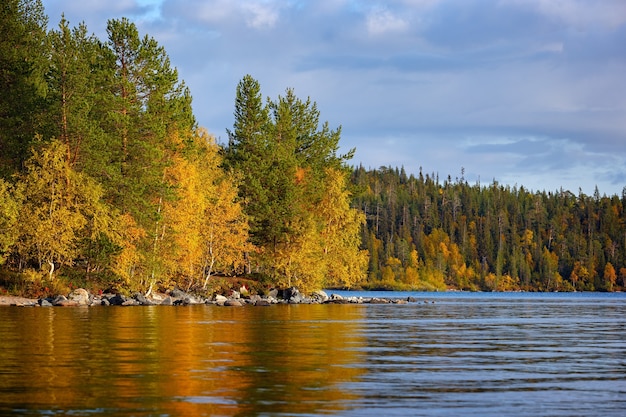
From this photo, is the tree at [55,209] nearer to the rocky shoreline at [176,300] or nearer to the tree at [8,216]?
the tree at [8,216]

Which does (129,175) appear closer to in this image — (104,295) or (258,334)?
(104,295)

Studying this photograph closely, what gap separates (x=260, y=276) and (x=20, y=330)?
181 feet

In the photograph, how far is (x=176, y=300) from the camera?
2707 inches

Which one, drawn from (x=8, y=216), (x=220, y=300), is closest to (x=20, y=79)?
(x=8, y=216)

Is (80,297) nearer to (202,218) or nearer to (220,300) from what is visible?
(220,300)

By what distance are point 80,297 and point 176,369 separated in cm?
4217

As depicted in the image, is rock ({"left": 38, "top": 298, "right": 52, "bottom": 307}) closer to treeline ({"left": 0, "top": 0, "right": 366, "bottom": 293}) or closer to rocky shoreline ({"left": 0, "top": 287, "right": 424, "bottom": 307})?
rocky shoreline ({"left": 0, "top": 287, "right": 424, "bottom": 307})

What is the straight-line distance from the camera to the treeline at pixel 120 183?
6147 centimetres

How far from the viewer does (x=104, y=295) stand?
2552 inches

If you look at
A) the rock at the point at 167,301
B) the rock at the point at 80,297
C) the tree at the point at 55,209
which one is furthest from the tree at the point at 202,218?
the rock at the point at 80,297

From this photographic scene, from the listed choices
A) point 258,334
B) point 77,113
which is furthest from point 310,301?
point 258,334

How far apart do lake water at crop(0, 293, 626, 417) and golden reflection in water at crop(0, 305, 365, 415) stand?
0.10ft

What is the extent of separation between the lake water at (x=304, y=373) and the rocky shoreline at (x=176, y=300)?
2418 cm

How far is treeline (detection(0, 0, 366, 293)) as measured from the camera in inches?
2420
